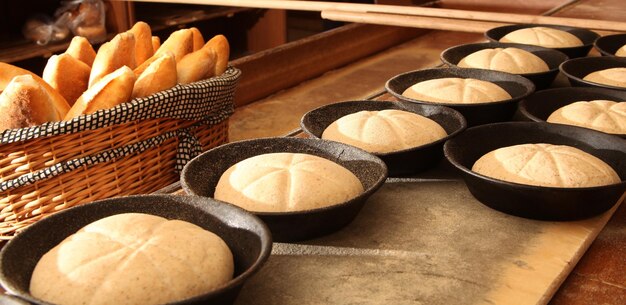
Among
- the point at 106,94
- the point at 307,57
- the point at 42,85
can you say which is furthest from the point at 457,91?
the point at 307,57

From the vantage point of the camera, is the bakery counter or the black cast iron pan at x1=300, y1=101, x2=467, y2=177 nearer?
the bakery counter

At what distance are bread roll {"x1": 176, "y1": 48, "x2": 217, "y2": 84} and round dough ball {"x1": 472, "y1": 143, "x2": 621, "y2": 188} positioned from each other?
3.27 feet

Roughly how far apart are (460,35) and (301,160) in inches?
134

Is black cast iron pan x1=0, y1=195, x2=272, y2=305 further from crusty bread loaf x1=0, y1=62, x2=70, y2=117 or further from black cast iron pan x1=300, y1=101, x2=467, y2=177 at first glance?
crusty bread loaf x1=0, y1=62, x2=70, y2=117

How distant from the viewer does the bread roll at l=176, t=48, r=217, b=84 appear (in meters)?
2.09

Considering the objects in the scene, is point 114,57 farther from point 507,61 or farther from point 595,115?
point 595,115

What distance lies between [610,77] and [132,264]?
163cm

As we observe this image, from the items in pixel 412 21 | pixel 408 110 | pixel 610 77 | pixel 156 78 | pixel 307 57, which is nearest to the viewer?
pixel 408 110

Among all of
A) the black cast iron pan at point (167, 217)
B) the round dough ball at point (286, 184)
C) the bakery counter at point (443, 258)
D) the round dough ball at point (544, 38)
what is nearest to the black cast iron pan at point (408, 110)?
the bakery counter at point (443, 258)

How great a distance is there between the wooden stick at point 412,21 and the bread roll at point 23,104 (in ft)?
3.92

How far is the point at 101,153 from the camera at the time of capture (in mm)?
1822

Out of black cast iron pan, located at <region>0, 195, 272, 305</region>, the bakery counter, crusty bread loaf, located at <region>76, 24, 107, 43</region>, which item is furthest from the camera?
crusty bread loaf, located at <region>76, 24, 107, 43</region>

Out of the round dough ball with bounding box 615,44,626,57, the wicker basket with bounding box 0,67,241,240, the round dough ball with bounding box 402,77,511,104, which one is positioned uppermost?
the round dough ball with bounding box 402,77,511,104

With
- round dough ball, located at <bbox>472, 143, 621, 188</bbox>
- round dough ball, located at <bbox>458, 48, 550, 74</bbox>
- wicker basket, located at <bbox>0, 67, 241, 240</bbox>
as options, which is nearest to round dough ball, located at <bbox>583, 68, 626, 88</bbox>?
round dough ball, located at <bbox>458, 48, 550, 74</bbox>
